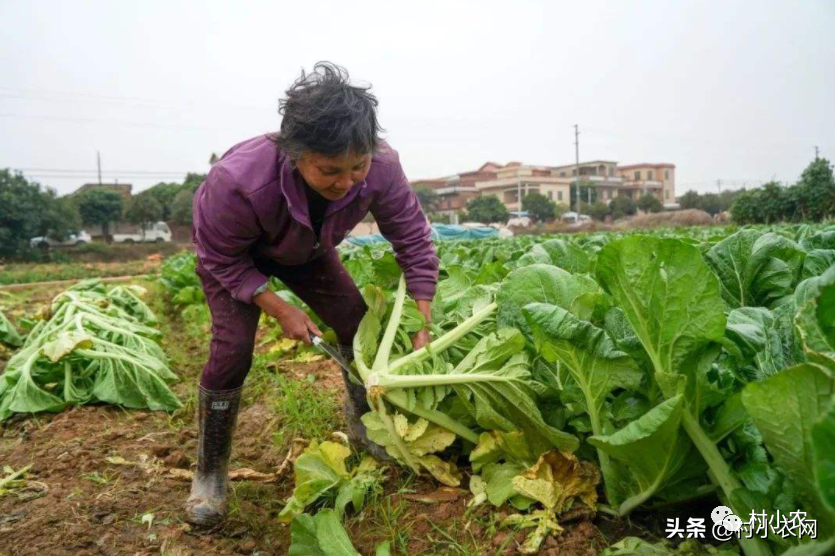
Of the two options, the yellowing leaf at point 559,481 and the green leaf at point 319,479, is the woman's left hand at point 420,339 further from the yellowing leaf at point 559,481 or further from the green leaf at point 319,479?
the yellowing leaf at point 559,481

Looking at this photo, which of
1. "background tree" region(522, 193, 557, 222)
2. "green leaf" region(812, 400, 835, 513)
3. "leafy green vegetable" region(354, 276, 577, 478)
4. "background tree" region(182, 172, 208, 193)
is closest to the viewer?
"green leaf" region(812, 400, 835, 513)

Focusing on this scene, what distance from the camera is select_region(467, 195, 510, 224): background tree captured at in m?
50.1

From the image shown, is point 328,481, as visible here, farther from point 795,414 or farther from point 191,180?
point 191,180

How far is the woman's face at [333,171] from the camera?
2.06 meters

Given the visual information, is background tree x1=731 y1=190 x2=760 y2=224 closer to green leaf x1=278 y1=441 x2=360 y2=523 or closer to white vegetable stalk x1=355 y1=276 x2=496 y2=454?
white vegetable stalk x1=355 y1=276 x2=496 y2=454

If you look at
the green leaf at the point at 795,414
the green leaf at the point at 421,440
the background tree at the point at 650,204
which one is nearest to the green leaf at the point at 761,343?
the green leaf at the point at 795,414

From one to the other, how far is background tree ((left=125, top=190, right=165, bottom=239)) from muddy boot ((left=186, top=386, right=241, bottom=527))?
4145cm

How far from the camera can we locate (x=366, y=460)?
269cm

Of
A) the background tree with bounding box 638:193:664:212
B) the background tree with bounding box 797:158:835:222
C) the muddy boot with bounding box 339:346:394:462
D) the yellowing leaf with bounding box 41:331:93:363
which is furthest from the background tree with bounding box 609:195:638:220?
the muddy boot with bounding box 339:346:394:462

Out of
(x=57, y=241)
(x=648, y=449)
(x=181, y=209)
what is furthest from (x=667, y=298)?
(x=181, y=209)

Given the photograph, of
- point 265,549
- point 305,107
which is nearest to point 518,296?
point 305,107

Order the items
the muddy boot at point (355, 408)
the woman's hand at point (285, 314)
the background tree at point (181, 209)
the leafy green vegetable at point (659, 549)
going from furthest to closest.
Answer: the background tree at point (181, 209)
the muddy boot at point (355, 408)
the woman's hand at point (285, 314)
the leafy green vegetable at point (659, 549)

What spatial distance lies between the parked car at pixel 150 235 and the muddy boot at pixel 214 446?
41.1 metres

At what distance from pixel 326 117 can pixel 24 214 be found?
3360 centimetres
